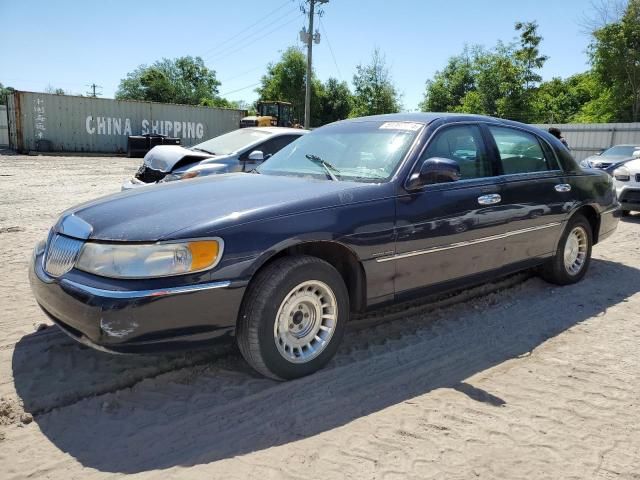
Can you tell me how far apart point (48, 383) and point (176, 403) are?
0.83 metres

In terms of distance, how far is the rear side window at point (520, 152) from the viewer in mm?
4516

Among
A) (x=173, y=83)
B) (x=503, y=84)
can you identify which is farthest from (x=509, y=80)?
(x=173, y=83)

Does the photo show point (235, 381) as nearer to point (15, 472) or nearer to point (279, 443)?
point (279, 443)

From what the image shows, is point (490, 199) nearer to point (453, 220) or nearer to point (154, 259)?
point (453, 220)

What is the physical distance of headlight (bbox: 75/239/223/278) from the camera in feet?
8.93

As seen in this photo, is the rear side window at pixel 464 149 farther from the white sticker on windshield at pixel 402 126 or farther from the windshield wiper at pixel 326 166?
the windshield wiper at pixel 326 166

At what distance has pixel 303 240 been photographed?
10.2ft

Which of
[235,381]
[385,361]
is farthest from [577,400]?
[235,381]

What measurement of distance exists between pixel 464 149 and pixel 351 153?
0.96 m

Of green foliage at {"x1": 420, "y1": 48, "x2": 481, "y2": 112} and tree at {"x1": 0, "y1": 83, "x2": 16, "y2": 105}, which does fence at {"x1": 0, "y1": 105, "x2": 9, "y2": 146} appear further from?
green foliage at {"x1": 420, "y1": 48, "x2": 481, "y2": 112}

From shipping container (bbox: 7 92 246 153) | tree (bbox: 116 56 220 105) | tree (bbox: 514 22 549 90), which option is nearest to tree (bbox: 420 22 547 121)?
tree (bbox: 514 22 549 90)

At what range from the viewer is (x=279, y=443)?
2625 millimetres

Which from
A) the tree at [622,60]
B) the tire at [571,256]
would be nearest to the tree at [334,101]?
the tree at [622,60]

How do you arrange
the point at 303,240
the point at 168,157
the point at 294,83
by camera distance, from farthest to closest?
the point at 294,83 → the point at 168,157 → the point at 303,240
